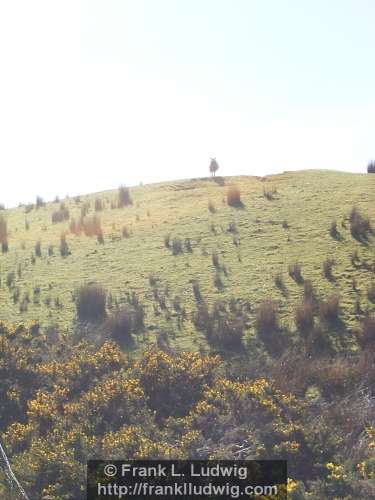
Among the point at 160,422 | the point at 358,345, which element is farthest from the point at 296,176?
the point at 160,422

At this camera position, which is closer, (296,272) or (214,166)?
(296,272)

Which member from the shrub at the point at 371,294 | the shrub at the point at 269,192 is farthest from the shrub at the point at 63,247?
the shrub at the point at 371,294

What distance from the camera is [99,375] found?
11273 mm

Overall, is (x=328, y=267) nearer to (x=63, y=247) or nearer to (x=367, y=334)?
(x=367, y=334)

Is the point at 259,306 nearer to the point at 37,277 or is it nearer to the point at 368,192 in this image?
the point at 37,277

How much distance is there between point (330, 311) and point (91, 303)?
5776 millimetres

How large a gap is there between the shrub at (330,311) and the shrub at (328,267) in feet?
4.86

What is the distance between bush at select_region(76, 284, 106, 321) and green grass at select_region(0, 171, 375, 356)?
0.27 metres

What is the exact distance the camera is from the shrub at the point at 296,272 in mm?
13641

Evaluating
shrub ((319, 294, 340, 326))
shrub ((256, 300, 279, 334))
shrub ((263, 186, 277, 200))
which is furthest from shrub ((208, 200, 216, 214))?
shrub ((319, 294, 340, 326))

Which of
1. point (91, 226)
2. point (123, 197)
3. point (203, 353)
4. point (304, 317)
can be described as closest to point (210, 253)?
point (304, 317)

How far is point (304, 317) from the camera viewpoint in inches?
458

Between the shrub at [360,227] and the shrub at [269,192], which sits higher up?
the shrub at [269,192]

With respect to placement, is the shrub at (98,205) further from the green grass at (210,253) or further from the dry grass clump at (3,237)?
the dry grass clump at (3,237)
